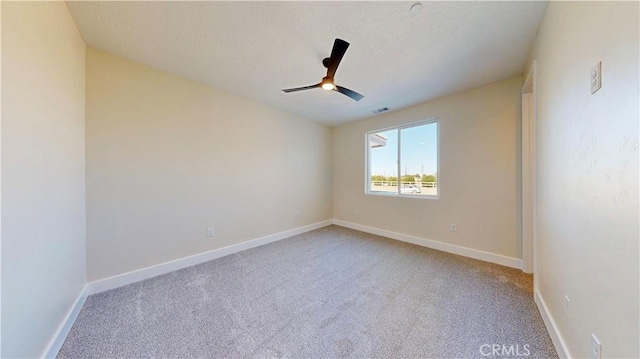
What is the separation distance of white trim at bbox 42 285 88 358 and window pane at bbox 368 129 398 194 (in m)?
4.19

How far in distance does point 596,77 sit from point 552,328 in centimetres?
163

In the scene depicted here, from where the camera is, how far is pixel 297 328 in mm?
→ 1596

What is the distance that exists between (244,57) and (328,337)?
8.75 feet

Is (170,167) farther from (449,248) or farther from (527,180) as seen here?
(527,180)

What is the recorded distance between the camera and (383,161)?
4.25m

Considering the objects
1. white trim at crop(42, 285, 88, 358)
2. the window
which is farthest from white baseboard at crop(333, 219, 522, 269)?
white trim at crop(42, 285, 88, 358)

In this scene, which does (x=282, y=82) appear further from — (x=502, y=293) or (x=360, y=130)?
(x=502, y=293)

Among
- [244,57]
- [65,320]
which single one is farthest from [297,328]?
[244,57]

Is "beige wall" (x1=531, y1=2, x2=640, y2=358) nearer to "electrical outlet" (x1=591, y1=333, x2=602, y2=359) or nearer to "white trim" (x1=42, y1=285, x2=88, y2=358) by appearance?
"electrical outlet" (x1=591, y1=333, x2=602, y2=359)

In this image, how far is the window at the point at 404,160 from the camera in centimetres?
348

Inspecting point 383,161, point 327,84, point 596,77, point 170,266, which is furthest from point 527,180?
point 170,266

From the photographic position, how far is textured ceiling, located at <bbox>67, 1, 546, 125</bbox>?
5.25ft

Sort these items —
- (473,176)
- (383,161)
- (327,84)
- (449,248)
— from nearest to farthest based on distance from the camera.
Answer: (327,84) < (473,176) < (449,248) < (383,161)

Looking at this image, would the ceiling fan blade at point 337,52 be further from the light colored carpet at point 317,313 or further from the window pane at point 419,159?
the window pane at point 419,159
